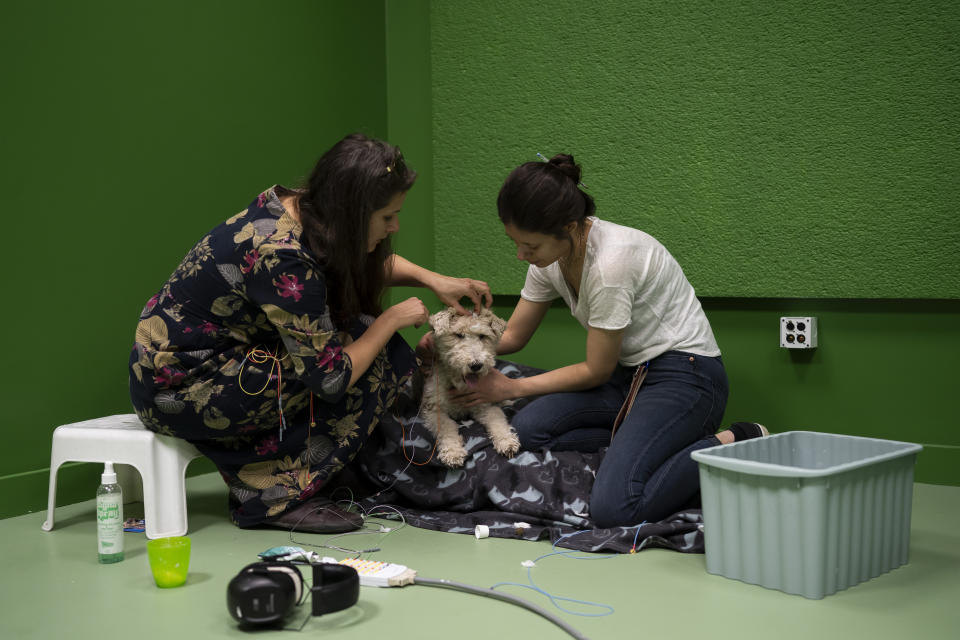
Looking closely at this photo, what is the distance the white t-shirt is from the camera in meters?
2.58

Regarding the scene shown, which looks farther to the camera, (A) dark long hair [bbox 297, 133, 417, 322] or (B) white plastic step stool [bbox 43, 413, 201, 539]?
(B) white plastic step stool [bbox 43, 413, 201, 539]

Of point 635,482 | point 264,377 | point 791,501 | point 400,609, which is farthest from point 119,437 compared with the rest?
Result: point 791,501

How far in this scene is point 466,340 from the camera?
275 cm

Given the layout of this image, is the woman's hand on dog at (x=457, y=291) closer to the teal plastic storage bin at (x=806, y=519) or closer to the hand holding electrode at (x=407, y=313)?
the hand holding electrode at (x=407, y=313)

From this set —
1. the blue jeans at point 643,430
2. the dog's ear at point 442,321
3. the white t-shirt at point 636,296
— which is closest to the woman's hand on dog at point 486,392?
the blue jeans at point 643,430

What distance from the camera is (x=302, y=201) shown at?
244 centimetres

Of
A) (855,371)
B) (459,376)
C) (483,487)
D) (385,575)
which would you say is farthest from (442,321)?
(855,371)

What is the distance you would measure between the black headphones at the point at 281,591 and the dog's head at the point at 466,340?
943mm

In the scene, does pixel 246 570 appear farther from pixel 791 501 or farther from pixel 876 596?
pixel 876 596

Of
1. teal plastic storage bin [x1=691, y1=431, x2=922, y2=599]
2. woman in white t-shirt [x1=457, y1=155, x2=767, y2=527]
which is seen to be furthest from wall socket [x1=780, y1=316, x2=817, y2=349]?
teal plastic storage bin [x1=691, y1=431, x2=922, y2=599]

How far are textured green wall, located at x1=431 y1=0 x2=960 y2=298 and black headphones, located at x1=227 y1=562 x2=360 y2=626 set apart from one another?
213 cm

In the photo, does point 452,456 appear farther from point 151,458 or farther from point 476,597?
point 151,458

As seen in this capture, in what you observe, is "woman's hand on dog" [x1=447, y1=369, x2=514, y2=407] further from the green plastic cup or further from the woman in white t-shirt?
the green plastic cup

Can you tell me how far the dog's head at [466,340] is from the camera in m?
2.72
